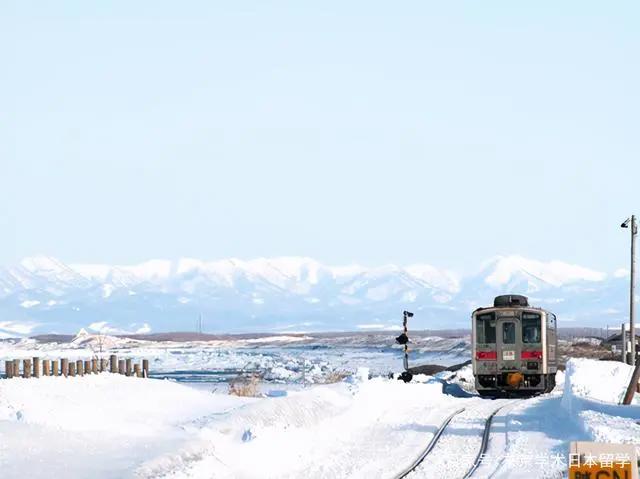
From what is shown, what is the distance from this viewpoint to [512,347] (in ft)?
127

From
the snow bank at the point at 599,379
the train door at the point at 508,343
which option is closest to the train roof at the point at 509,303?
the train door at the point at 508,343

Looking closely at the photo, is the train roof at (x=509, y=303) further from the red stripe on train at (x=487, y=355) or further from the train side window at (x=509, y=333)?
the red stripe on train at (x=487, y=355)

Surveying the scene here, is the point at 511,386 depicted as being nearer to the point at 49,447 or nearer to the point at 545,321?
the point at 545,321

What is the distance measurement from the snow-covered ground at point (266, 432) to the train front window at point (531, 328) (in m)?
5.41

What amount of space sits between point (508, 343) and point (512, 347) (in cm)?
18

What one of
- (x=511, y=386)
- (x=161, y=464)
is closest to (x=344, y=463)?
(x=161, y=464)

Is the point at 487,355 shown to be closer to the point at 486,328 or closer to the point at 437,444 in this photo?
the point at 486,328

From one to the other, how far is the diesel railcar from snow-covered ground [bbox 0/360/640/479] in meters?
5.32

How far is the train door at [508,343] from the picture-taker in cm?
3881

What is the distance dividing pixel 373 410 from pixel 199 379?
29.7 m

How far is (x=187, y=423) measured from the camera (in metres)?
24.0

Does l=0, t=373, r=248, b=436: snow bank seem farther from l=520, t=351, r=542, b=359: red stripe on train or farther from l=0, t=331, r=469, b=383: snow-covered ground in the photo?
l=0, t=331, r=469, b=383: snow-covered ground

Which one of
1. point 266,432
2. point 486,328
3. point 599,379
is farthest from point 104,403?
point 599,379

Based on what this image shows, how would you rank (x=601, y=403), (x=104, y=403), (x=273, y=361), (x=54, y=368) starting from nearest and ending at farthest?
(x=104, y=403)
(x=601, y=403)
(x=54, y=368)
(x=273, y=361)
